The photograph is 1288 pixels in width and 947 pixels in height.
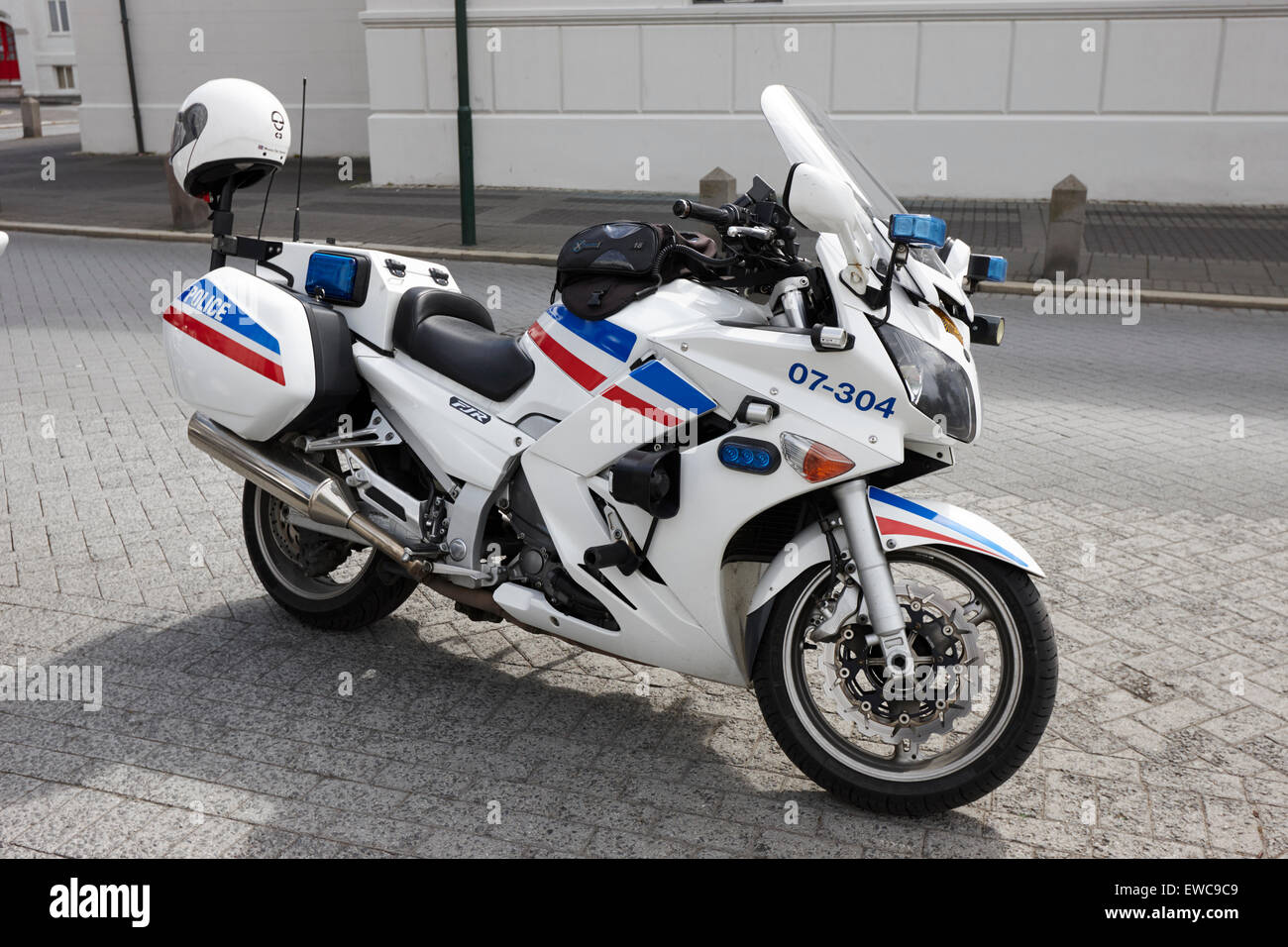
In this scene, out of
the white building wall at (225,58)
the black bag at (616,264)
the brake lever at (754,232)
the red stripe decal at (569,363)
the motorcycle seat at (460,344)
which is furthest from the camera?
the white building wall at (225,58)

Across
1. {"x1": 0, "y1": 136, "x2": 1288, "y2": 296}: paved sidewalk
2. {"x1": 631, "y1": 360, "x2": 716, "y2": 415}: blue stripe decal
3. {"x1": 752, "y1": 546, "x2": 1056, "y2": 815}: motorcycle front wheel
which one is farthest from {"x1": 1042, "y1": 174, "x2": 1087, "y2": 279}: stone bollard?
{"x1": 631, "y1": 360, "x2": 716, "y2": 415}: blue stripe decal

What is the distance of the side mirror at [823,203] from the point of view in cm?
301

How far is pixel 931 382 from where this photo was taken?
322cm

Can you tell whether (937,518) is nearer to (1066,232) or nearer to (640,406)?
(640,406)

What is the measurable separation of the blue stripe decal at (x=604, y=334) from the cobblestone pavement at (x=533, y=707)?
1.19 meters

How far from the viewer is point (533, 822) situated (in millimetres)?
3402

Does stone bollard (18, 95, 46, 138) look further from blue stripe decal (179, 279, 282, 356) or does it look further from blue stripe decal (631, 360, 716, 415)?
blue stripe decal (631, 360, 716, 415)

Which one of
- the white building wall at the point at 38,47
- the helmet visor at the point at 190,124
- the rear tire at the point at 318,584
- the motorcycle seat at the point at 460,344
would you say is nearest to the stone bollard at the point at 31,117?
the white building wall at the point at 38,47

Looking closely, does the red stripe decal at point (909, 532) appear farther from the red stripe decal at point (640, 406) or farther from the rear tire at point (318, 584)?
the rear tire at point (318, 584)

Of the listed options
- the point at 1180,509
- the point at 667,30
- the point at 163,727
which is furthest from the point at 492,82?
the point at 163,727

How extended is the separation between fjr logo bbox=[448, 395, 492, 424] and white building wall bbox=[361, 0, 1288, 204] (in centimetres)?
1344

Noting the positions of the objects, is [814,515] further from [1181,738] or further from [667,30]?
[667,30]

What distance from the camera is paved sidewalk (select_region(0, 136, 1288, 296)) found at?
12.4 meters

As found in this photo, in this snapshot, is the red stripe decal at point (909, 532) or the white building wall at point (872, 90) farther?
the white building wall at point (872, 90)
